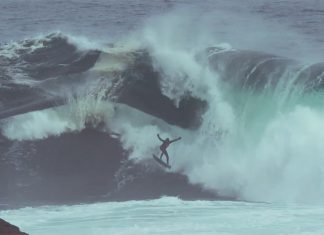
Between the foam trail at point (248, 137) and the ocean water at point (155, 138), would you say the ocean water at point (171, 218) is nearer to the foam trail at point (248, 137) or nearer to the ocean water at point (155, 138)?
the ocean water at point (155, 138)

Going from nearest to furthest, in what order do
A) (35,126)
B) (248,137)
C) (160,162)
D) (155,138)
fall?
(160,162) < (248,137) < (155,138) < (35,126)

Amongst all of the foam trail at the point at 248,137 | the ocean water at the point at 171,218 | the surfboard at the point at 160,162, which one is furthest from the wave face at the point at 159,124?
the ocean water at the point at 171,218

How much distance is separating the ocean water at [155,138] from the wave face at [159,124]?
4 cm

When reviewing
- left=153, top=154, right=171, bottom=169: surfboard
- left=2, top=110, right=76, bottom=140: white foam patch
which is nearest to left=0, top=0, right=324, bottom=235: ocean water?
left=2, top=110, right=76, bottom=140: white foam patch

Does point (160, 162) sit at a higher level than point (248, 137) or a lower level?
lower

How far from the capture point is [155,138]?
26.0 metres

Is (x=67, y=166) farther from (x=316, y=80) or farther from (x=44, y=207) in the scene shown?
(x=316, y=80)

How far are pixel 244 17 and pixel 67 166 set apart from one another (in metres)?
22.6

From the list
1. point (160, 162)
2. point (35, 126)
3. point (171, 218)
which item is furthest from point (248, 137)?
point (171, 218)

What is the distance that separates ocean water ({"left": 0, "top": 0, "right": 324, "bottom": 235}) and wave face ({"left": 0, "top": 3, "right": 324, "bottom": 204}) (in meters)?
0.04

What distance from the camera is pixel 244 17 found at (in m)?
45.4

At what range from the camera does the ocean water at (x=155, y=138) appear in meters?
20.5

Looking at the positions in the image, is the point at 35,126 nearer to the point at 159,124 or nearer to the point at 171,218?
the point at 159,124

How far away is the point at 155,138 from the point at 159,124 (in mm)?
675
